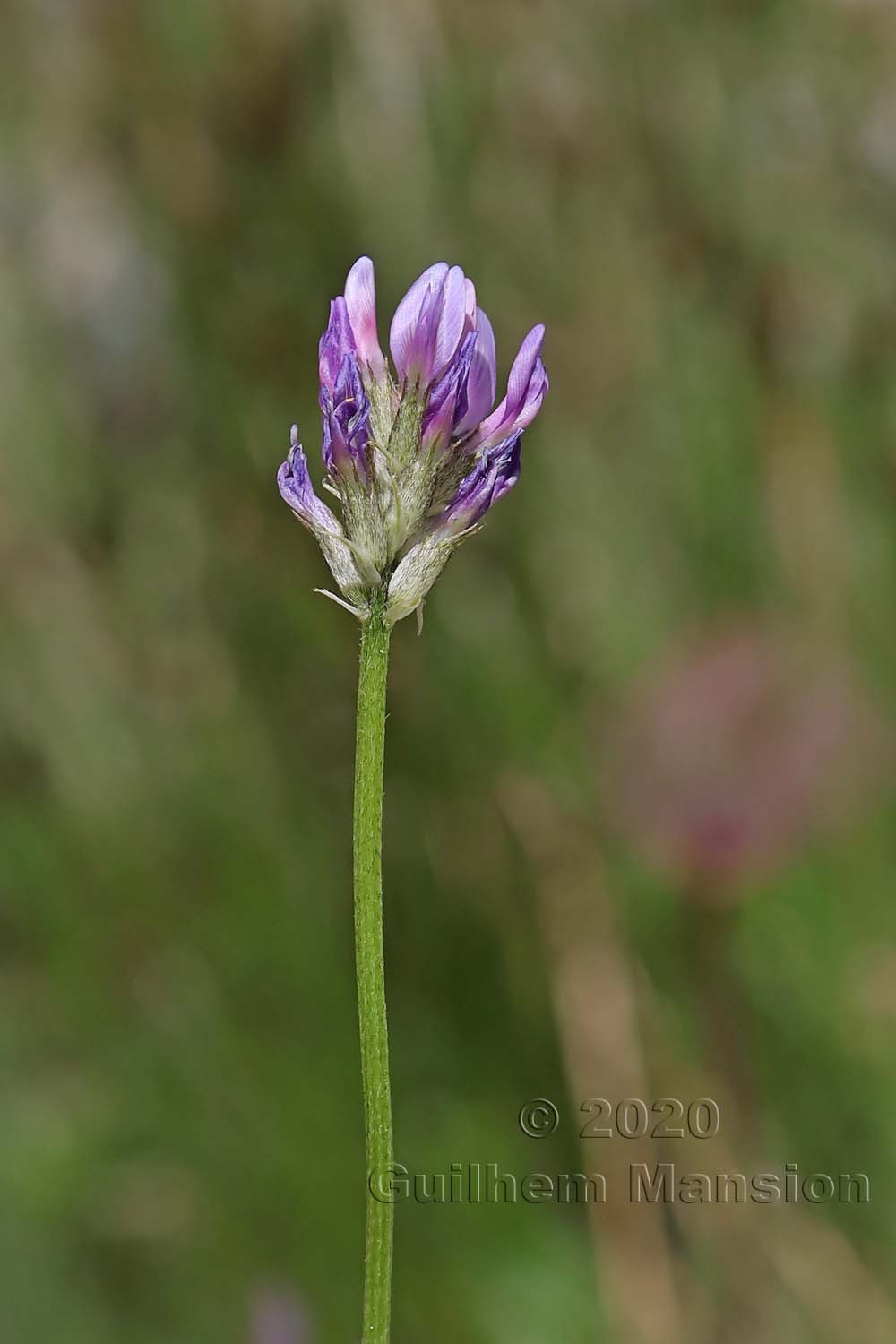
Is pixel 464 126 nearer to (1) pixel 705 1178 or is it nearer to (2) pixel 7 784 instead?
(2) pixel 7 784

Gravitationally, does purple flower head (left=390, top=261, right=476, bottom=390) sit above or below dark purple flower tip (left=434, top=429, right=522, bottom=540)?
above

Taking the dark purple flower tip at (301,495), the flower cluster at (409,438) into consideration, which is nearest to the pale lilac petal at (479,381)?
the flower cluster at (409,438)

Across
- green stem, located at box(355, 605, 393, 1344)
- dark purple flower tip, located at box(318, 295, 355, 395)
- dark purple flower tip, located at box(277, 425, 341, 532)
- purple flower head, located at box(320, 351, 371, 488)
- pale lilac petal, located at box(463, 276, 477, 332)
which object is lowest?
green stem, located at box(355, 605, 393, 1344)

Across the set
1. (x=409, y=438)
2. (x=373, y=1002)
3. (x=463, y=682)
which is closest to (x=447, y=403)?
(x=409, y=438)

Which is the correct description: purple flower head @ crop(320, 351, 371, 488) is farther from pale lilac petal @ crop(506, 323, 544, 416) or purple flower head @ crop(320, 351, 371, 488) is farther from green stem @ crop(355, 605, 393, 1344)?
green stem @ crop(355, 605, 393, 1344)

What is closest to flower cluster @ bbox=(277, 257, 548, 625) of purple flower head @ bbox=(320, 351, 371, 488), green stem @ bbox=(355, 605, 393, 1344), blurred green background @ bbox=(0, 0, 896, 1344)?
purple flower head @ bbox=(320, 351, 371, 488)

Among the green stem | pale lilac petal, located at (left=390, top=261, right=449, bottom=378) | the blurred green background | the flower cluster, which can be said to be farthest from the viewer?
the blurred green background

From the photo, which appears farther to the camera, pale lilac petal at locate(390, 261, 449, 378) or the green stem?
pale lilac petal at locate(390, 261, 449, 378)
